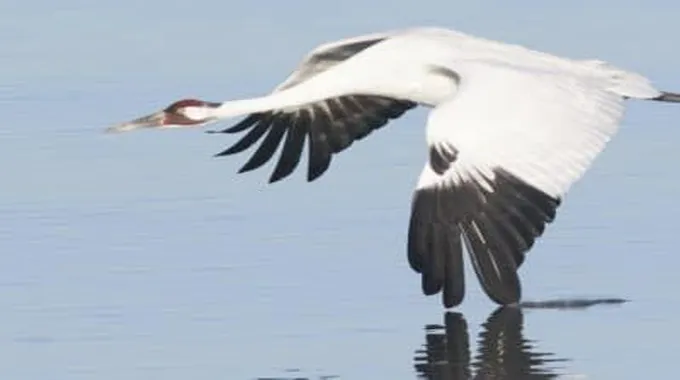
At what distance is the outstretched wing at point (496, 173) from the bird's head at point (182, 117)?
5.20ft

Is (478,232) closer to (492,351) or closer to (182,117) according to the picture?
(492,351)

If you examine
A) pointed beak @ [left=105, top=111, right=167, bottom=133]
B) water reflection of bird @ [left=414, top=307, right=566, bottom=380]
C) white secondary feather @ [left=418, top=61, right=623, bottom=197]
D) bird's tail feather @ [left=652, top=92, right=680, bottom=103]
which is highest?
bird's tail feather @ [left=652, top=92, right=680, bottom=103]

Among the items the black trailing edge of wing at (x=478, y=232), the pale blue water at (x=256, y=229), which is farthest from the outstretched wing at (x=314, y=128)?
the black trailing edge of wing at (x=478, y=232)

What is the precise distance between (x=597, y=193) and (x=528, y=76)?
7.27 ft

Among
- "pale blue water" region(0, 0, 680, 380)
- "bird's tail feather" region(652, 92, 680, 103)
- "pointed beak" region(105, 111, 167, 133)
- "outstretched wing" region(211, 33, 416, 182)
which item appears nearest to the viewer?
"pale blue water" region(0, 0, 680, 380)

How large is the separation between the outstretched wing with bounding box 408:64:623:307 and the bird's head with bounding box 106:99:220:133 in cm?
158

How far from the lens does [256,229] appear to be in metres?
15.5

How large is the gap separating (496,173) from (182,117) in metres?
2.40

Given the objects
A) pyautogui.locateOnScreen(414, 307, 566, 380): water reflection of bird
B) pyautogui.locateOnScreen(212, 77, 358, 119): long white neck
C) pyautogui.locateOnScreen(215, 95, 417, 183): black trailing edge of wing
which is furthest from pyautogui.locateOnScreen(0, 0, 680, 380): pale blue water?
pyautogui.locateOnScreen(212, 77, 358, 119): long white neck

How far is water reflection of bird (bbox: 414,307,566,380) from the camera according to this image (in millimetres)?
12695

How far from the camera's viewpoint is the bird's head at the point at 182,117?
15.1 m

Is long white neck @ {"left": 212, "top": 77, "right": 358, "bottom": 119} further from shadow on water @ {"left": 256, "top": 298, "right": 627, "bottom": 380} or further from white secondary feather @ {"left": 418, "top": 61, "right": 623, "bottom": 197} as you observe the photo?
shadow on water @ {"left": 256, "top": 298, "right": 627, "bottom": 380}

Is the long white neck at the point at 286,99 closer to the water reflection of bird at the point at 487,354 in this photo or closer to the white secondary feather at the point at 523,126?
the white secondary feather at the point at 523,126

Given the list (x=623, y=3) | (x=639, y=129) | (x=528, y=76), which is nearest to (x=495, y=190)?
(x=528, y=76)
